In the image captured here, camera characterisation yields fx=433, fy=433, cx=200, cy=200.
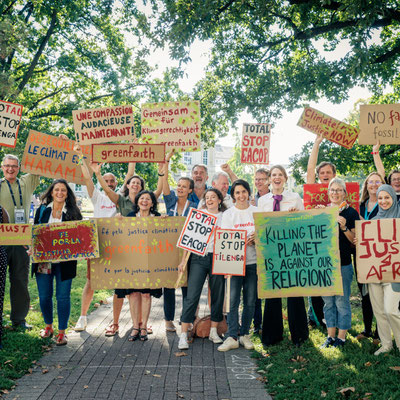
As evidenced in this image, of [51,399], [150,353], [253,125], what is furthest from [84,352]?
[253,125]

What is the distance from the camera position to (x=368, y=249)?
534 centimetres

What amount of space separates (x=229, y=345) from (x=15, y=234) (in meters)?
3.20

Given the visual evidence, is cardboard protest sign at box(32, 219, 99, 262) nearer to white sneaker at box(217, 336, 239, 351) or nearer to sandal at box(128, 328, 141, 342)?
sandal at box(128, 328, 141, 342)

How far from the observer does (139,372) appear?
5012 millimetres

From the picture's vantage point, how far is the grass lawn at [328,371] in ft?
14.0

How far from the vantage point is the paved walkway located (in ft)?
14.6

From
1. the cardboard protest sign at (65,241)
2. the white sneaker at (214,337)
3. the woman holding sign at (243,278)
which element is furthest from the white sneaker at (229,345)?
the cardboard protest sign at (65,241)

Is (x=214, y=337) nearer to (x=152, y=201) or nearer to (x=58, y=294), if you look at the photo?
(x=152, y=201)

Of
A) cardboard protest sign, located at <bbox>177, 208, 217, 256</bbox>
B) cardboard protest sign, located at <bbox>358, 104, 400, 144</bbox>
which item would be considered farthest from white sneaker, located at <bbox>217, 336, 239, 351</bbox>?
cardboard protest sign, located at <bbox>358, 104, 400, 144</bbox>

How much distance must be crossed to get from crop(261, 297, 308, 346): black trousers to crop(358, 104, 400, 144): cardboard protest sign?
122 inches

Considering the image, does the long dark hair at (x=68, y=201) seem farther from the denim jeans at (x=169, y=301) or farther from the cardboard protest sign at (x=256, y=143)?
the cardboard protest sign at (x=256, y=143)

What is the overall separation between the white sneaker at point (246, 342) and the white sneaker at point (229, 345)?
12 centimetres

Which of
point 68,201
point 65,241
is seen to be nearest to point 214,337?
point 65,241

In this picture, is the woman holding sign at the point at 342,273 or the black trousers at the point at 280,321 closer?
the woman holding sign at the point at 342,273
